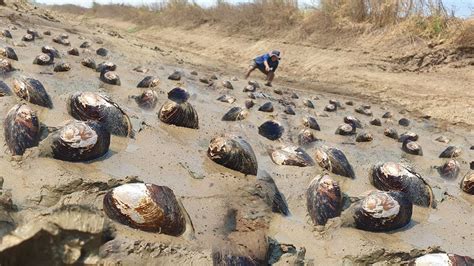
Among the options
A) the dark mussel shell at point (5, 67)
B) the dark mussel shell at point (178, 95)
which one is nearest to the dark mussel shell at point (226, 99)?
the dark mussel shell at point (178, 95)

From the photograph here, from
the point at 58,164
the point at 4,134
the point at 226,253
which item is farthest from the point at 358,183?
the point at 4,134

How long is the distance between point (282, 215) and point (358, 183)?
135cm

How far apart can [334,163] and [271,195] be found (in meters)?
1.25

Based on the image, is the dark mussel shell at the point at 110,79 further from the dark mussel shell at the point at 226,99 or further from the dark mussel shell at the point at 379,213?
the dark mussel shell at the point at 379,213

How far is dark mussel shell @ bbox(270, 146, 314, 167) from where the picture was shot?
3998 millimetres

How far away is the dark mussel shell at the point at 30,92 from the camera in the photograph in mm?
4168

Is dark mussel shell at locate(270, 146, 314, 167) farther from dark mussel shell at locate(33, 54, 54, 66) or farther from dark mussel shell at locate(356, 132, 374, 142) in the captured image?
dark mussel shell at locate(33, 54, 54, 66)

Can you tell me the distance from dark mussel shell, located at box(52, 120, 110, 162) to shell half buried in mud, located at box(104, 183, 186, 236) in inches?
27.9

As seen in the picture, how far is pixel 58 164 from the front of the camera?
2.87 meters

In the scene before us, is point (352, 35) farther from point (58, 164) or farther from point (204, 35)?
point (58, 164)

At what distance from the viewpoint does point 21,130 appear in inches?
119

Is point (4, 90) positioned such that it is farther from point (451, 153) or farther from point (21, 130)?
point (451, 153)

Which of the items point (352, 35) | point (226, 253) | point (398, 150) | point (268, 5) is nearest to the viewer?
point (226, 253)

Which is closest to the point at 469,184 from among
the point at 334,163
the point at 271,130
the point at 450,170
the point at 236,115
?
the point at 450,170
